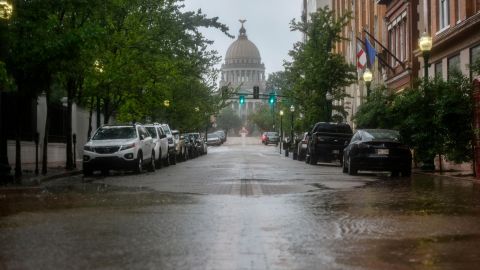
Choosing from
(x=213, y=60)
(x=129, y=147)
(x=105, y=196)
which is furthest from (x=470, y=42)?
(x=213, y=60)

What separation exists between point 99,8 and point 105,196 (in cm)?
998

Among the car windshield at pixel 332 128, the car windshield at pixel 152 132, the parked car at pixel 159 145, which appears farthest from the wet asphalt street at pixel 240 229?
the car windshield at pixel 332 128

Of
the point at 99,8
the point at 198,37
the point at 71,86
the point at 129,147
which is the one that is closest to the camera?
the point at 99,8

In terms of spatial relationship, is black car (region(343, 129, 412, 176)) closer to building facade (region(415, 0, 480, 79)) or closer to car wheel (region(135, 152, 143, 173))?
building facade (region(415, 0, 480, 79))

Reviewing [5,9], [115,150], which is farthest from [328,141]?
[5,9]

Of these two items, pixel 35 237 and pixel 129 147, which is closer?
pixel 35 237

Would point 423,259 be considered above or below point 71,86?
below

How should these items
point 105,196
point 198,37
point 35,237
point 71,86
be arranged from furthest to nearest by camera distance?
point 198,37
point 71,86
point 105,196
point 35,237

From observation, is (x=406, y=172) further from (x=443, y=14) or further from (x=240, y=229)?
(x=240, y=229)

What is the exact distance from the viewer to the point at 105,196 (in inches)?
571

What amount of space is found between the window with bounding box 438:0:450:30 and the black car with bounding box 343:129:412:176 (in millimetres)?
10482

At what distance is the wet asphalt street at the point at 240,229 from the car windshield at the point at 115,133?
988cm

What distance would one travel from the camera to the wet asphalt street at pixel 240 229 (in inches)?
271

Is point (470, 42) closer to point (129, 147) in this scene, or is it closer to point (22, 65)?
point (129, 147)
